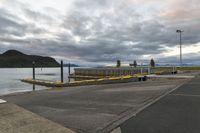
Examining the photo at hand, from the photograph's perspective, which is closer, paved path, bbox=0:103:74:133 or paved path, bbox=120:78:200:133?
paved path, bbox=0:103:74:133

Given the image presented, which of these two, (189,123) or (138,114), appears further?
(138,114)

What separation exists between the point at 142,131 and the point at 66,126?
2.09 metres

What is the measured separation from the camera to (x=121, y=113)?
8133mm

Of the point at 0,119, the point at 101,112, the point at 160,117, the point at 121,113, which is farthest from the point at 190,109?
the point at 0,119

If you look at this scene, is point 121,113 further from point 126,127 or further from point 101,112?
point 126,127

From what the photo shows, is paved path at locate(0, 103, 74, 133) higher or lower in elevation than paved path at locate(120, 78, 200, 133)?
higher

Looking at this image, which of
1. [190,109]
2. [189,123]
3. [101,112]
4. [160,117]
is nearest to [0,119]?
[101,112]

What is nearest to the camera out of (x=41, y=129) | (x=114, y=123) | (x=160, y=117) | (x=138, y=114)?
(x=41, y=129)

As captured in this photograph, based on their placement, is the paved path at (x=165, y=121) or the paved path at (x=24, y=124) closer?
the paved path at (x=24, y=124)

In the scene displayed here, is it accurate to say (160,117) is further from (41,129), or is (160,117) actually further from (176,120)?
(41,129)

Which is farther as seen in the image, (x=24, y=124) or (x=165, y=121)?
(x=165, y=121)

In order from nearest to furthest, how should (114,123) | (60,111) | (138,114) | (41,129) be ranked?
(41,129)
(114,123)
(138,114)
(60,111)

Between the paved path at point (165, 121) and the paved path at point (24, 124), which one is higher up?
the paved path at point (24, 124)

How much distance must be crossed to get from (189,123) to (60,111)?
14.9ft
